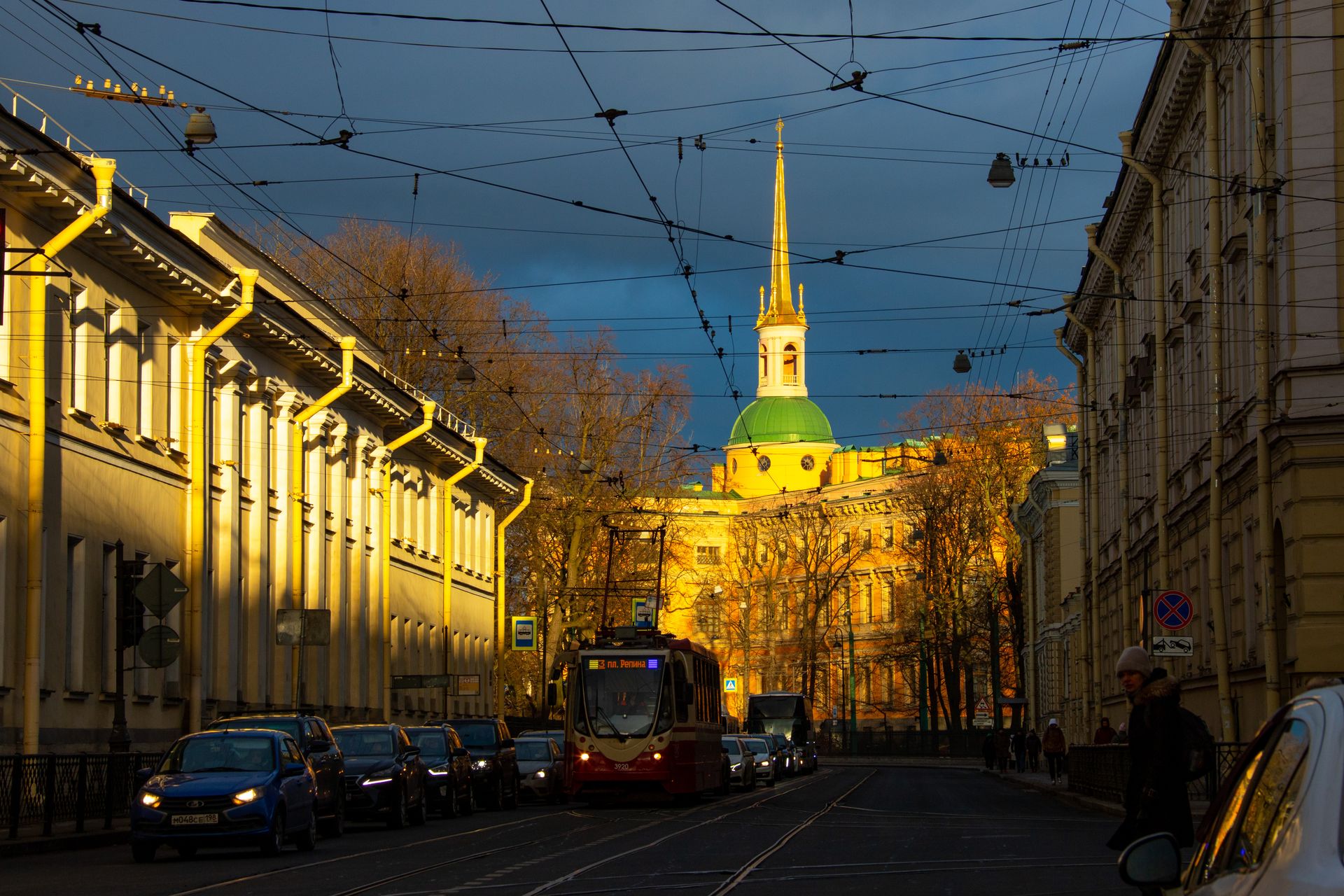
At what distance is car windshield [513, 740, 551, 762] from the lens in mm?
39812

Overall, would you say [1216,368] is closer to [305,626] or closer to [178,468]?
[305,626]

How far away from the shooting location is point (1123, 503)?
4316 centimetres

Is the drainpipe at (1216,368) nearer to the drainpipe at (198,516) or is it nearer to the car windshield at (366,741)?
the car windshield at (366,741)

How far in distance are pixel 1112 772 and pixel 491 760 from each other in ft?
36.5

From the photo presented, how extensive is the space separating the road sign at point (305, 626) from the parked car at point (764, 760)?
80.8ft

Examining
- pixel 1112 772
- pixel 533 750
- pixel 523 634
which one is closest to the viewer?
pixel 1112 772

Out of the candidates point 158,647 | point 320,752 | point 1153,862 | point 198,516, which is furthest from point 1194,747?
point 198,516

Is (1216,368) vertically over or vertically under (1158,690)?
over

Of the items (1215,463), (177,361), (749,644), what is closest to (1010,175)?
(1215,463)

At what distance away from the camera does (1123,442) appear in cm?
4519

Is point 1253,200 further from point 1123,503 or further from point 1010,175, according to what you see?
point 1123,503

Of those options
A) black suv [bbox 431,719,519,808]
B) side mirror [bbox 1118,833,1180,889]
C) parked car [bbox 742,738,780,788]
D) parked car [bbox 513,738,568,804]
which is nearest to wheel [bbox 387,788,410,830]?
black suv [bbox 431,719,519,808]

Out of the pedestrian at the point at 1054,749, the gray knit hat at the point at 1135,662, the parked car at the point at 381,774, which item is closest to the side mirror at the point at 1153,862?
the gray knit hat at the point at 1135,662

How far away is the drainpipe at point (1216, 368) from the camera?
29.2 metres
